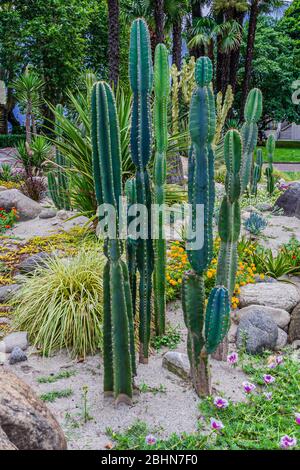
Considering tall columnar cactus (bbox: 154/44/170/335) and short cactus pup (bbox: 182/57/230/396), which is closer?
short cactus pup (bbox: 182/57/230/396)

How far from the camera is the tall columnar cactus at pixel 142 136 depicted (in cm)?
285

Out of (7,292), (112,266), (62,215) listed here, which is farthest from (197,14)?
(112,266)

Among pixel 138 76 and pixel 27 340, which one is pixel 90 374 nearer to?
pixel 27 340

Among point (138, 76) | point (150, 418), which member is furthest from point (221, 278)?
point (138, 76)

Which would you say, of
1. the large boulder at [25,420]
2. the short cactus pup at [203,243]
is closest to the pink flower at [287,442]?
the short cactus pup at [203,243]

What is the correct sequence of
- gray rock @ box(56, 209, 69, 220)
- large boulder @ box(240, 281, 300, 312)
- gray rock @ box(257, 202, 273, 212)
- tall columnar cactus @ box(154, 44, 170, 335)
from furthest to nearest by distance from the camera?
gray rock @ box(257, 202, 273, 212), gray rock @ box(56, 209, 69, 220), large boulder @ box(240, 281, 300, 312), tall columnar cactus @ box(154, 44, 170, 335)

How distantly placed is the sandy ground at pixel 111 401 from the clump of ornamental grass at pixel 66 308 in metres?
0.12

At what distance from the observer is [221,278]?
10.6 feet

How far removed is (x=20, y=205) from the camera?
780 cm

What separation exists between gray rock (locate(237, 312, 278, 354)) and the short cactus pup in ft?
3.13

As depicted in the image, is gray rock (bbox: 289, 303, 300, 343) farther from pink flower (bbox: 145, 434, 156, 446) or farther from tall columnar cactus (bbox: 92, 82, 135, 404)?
pink flower (bbox: 145, 434, 156, 446)

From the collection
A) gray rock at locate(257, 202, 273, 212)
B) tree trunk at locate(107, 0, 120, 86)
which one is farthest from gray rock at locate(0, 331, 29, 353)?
tree trunk at locate(107, 0, 120, 86)

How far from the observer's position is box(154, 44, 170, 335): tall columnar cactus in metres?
3.48

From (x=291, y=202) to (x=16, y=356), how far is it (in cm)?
585
